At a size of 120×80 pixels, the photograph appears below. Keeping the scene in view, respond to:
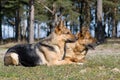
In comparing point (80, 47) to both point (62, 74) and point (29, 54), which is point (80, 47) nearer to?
point (29, 54)

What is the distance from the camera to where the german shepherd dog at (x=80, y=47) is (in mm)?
10930

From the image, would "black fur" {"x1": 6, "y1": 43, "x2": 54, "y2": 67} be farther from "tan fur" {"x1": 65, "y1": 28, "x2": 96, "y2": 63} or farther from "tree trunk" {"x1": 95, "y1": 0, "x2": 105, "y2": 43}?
"tree trunk" {"x1": 95, "y1": 0, "x2": 105, "y2": 43}

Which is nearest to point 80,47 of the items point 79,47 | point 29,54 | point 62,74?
point 79,47

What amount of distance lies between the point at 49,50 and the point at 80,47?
922 mm

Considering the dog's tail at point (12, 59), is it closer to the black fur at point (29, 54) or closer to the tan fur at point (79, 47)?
the black fur at point (29, 54)

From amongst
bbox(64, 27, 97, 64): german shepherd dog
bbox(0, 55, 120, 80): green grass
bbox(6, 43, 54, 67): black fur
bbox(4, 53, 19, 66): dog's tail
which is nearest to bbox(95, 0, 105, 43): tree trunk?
bbox(64, 27, 97, 64): german shepherd dog

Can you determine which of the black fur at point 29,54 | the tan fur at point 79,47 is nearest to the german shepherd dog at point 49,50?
the black fur at point 29,54

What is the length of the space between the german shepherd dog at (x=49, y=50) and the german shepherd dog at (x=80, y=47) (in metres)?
0.16

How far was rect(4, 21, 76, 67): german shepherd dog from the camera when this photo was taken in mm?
10656

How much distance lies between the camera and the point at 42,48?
419 inches

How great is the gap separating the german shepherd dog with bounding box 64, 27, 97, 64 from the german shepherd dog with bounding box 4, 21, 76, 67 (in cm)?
16

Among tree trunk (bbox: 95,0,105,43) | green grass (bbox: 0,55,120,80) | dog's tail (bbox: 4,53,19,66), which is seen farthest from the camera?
tree trunk (bbox: 95,0,105,43)

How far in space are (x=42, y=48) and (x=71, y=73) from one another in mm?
1862

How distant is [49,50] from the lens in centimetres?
1068
